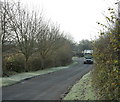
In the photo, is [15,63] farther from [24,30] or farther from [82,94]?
[82,94]

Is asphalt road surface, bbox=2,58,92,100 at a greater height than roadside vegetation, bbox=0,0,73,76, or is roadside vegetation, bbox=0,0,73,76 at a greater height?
roadside vegetation, bbox=0,0,73,76

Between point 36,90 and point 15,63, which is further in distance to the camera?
point 15,63

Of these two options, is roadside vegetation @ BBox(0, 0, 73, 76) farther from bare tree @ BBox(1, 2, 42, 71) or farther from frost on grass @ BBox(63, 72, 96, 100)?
frost on grass @ BBox(63, 72, 96, 100)

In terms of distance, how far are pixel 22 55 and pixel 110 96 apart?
22022 mm

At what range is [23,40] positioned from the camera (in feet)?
82.5

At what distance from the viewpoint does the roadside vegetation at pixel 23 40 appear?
63.7ft

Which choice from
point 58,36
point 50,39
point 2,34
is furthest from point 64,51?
point 2,34

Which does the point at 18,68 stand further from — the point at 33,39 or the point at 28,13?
the point at 28,13

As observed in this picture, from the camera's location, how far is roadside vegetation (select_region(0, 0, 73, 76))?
63.7 feet

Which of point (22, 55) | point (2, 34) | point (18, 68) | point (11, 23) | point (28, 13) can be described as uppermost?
point (28, 13)

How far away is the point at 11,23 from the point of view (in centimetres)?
2312

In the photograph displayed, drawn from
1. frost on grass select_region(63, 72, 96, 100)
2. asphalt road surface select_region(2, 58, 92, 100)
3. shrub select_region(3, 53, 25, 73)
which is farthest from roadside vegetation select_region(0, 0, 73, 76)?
frost on grass select_region(63, 72, 96, 100)

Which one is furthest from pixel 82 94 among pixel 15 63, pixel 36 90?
pixel 15 63

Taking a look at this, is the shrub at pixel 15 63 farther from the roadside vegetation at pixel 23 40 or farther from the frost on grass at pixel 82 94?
the frost on grass at pixel 82 94
